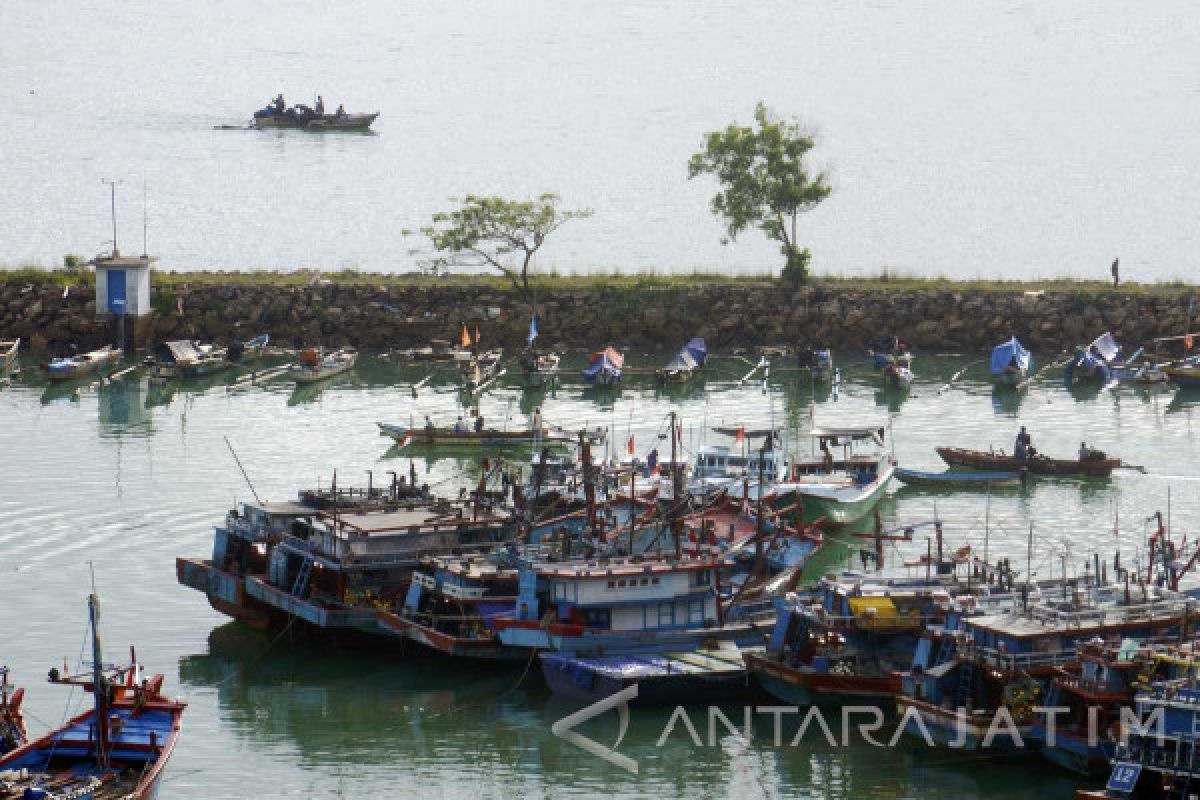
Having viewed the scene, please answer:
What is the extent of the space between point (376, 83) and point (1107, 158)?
7065cm

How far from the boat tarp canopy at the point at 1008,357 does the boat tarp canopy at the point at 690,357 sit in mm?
11277

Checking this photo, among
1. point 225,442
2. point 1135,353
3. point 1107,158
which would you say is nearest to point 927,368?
point 1135,353

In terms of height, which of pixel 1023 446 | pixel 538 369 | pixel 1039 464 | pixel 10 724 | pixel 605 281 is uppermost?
pixel 605 281

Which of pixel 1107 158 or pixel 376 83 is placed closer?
pixel 1107 158

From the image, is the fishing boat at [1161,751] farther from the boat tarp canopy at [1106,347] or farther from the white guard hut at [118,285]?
the white guard hut at [118,285]

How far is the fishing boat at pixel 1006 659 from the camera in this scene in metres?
42.0

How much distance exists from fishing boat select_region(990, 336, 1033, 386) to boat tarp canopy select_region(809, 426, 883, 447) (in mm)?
14698

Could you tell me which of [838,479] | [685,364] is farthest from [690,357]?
[838,479]

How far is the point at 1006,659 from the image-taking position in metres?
42.0

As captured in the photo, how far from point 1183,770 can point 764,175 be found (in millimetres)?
58343

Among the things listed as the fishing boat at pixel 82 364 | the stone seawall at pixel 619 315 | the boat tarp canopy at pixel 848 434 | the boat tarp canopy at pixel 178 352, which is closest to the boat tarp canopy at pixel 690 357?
the stone seawall at pixel 619 315

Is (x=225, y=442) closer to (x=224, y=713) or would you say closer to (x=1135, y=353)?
(x=224, y=713)

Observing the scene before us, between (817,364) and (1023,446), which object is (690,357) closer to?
(817,364)

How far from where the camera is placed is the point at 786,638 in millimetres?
46344
